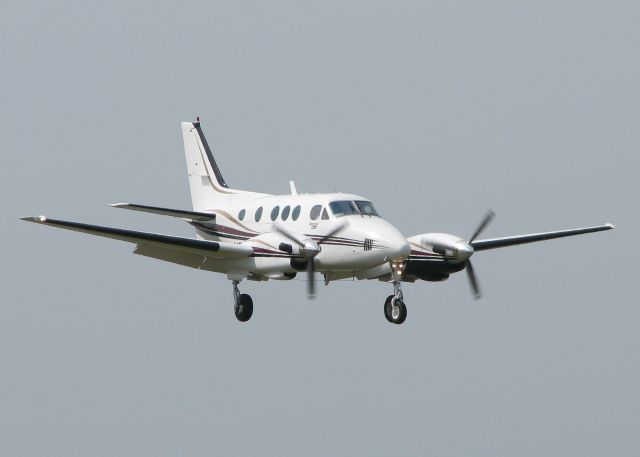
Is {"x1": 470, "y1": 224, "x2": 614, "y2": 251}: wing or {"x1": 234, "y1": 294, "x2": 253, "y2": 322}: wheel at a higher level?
{"x1": 470, "y1": 224, "x2": 614, "y2": 251}: wing

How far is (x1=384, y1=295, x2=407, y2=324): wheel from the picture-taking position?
36.3 meters

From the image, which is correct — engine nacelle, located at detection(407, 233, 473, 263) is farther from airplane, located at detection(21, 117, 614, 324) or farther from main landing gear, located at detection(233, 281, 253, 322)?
main landing gear, located at detection(233, 281, 253, 322)

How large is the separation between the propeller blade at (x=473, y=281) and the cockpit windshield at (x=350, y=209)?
293 centimetres

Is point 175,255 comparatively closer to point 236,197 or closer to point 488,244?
point 236,197

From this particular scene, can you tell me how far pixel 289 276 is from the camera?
37656 millimetres

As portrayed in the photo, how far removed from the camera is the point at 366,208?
37500 mm

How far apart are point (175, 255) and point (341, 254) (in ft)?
16.5

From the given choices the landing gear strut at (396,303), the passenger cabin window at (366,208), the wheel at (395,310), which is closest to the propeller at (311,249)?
the passenger cabin window at (366,208)

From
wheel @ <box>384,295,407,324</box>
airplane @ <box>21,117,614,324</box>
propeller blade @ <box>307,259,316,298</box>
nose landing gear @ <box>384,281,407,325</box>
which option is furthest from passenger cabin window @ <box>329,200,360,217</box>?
wheel @ <box>384,295,407,324</box>

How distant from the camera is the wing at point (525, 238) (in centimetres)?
3919

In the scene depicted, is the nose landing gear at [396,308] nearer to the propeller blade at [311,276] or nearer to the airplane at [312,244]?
the airplane at [312,244]

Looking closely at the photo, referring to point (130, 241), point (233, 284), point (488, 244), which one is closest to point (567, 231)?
point (488, 244)

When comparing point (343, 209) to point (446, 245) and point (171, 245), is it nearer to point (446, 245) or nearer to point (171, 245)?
point (446, 245)

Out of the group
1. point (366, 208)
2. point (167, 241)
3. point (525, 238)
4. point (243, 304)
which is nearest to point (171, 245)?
point (167, 241)
